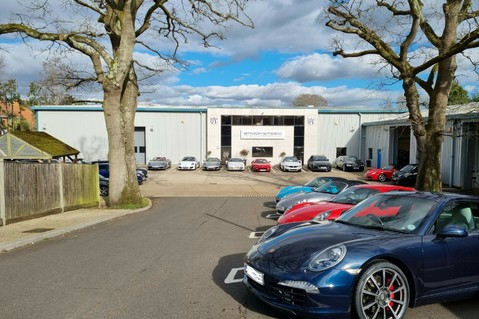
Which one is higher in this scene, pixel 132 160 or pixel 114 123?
pixel 114 123

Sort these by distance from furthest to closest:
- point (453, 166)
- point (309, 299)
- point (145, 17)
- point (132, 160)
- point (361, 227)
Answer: point (453, 166), point (145, 17), point (132, 160), point (361, 227), point (309, 299)

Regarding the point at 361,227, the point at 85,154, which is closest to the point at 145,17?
the point at 361,227

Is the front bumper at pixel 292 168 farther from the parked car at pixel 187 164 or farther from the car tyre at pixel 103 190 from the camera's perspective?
the car tyre at pixel 103 190

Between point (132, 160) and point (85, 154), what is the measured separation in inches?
1236

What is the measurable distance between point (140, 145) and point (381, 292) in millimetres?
43978

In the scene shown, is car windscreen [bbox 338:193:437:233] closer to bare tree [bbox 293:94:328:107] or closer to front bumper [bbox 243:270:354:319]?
front bumper [bbox 243:270:354:319]

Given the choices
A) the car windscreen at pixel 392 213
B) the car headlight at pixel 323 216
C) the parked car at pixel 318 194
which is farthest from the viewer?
the parked car at pixel 318 194

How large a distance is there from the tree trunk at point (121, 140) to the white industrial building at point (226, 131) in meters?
28.9

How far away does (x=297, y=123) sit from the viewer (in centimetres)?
4678

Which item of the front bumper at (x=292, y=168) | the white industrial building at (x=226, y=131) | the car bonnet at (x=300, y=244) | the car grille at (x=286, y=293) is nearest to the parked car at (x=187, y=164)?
the white industrial building at (x=226, y=131)

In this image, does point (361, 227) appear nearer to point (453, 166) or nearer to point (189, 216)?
point (189, 216)

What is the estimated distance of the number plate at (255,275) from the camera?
13.3 ft

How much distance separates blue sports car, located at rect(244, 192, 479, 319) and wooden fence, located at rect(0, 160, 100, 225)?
870cm

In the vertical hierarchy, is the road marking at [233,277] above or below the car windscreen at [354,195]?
below
